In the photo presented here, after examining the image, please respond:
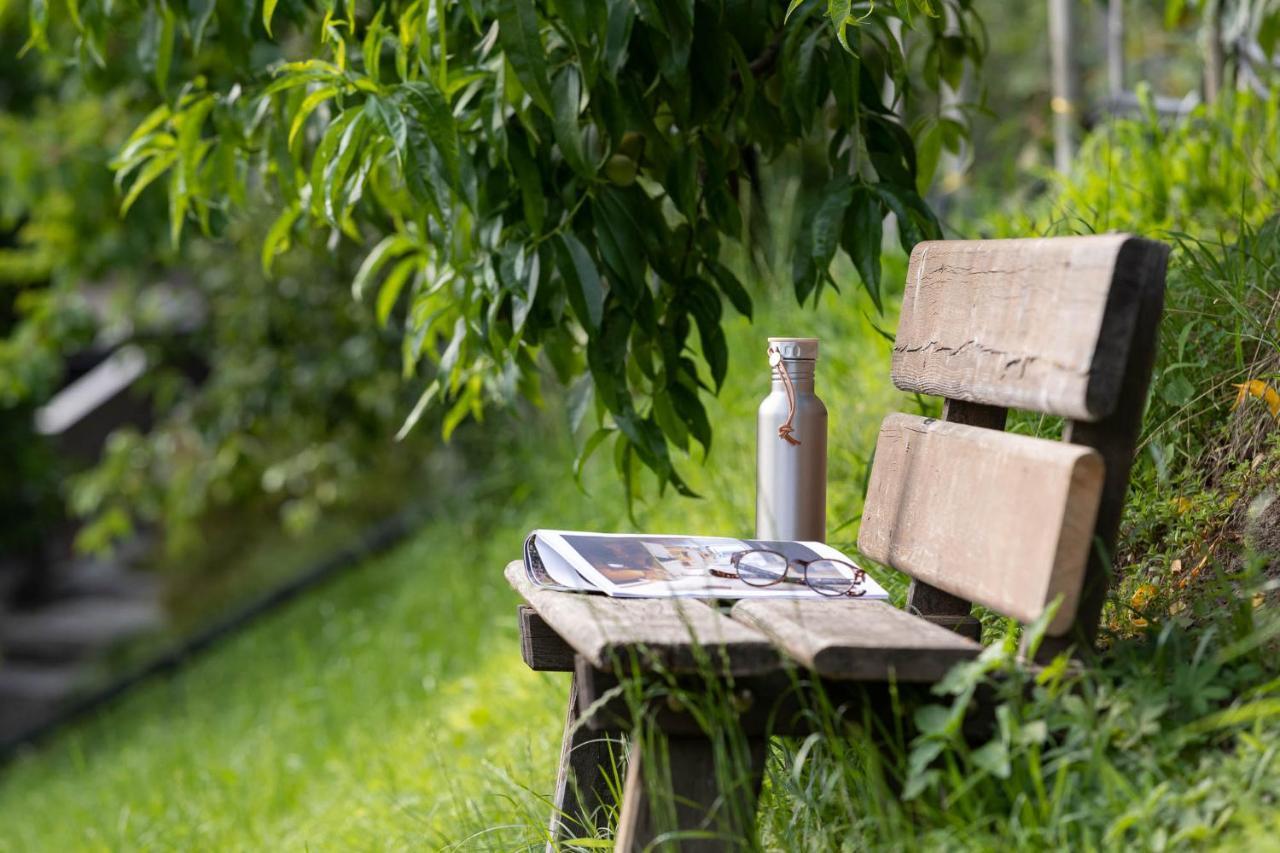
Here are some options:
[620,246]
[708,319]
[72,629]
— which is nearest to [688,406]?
[708,319]

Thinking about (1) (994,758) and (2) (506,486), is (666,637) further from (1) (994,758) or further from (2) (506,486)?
(2) (506,486)

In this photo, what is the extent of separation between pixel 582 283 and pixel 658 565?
553 millimetres

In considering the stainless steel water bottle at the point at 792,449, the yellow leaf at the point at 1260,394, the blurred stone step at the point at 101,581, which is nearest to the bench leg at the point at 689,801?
the stainless steel water bottle at the point at 792,449

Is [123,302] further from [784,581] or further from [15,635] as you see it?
[784,581]

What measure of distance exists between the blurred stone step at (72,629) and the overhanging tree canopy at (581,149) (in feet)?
22.8

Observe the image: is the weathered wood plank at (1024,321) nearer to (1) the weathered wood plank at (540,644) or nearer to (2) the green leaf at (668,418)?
(2) the green leaf at (668,418)

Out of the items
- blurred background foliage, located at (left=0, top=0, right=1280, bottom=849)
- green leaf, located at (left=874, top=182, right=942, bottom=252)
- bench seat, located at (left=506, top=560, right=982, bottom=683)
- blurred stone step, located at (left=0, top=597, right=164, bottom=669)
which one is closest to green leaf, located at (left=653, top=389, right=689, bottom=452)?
blurred background foliage, located at (left=0, top=0, right=1280, bottom=849)

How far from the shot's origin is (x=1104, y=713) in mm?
1574

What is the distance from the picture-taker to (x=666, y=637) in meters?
1.53

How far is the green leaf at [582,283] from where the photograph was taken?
2.25 m

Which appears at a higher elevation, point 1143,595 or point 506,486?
point 1143,595

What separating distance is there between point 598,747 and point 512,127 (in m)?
1.06

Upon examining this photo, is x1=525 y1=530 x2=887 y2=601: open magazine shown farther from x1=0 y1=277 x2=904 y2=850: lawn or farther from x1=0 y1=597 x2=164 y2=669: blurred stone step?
x1=0 y1=597 x2=164 y2=669: blurred stone step

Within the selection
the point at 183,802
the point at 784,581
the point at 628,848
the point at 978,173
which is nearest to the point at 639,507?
the point at 183,802
